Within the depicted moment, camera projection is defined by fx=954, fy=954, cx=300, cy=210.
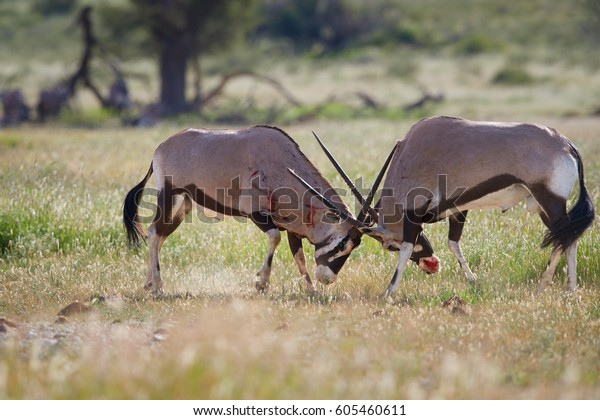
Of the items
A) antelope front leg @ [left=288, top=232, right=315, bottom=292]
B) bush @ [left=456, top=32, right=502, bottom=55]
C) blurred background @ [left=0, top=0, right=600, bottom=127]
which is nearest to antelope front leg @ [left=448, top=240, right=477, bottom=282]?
antelope front leg @ [left=288, top=232, right=315, bottom=292]

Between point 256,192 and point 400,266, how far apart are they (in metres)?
1.57

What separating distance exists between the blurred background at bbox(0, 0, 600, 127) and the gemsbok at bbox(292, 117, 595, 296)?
709 inches

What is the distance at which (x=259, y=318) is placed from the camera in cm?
794

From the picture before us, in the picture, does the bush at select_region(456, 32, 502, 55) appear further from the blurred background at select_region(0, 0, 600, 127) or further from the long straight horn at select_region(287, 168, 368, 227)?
the long straight horn at select_region(287, 168, 368, 227)

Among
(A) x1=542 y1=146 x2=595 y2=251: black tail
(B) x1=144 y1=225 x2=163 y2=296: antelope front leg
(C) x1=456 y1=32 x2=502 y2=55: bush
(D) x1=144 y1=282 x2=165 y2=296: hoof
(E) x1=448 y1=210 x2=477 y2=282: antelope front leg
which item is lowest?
(D) x1=144 y1=282 x2=165 y2=296: hoof

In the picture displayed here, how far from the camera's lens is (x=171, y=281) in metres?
9.75

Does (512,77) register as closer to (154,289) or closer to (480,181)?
(480,181)

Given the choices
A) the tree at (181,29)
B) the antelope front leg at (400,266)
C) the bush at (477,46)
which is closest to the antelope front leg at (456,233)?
the antelope front leg at (400,266)

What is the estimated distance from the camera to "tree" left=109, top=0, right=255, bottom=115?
1144 inches

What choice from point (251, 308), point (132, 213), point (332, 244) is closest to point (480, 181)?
point (332, 244)

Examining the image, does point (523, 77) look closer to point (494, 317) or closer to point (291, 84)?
point (291, 84)

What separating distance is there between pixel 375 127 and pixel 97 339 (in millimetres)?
18354

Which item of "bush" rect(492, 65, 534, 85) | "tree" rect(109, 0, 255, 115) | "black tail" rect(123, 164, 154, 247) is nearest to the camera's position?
"black tail" rect(123, 164, 154, 247)

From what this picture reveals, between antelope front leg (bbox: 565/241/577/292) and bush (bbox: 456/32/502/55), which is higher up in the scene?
bush (bbox: 456/32/502/55)
